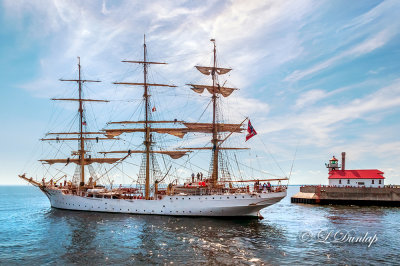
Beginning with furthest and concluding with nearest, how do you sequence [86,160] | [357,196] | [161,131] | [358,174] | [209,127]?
1. [358,174]
2. [357,196]
3. [86,160]
4. [161,131]
5. [209,127]

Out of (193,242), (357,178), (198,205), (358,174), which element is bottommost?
(193,242)

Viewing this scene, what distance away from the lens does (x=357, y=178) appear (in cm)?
6469

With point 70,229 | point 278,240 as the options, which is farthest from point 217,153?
point 70,229

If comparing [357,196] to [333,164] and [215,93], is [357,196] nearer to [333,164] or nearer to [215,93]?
[333,164]

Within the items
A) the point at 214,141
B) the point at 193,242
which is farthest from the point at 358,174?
the point at 193,242

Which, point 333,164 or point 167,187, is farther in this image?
point 333,164

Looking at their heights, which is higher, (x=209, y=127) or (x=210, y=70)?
(x=210, y=70)

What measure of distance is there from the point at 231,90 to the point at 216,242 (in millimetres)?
25890

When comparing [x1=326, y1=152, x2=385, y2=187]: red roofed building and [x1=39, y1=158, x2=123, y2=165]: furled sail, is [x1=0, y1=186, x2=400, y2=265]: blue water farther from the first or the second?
[x1=326, y1=152, x2=385, y2=187]: red roofed building

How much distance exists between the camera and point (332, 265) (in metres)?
19.4

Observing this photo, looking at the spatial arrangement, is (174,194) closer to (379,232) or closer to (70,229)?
(70,229)

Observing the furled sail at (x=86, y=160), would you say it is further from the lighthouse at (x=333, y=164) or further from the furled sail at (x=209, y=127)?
the lighthouse at (x=333, y=164)

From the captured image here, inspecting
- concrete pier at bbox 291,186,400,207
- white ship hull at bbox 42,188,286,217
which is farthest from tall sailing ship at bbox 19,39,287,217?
concrete pier at bbox 291,186,400,207

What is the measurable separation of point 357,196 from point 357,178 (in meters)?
5.52
